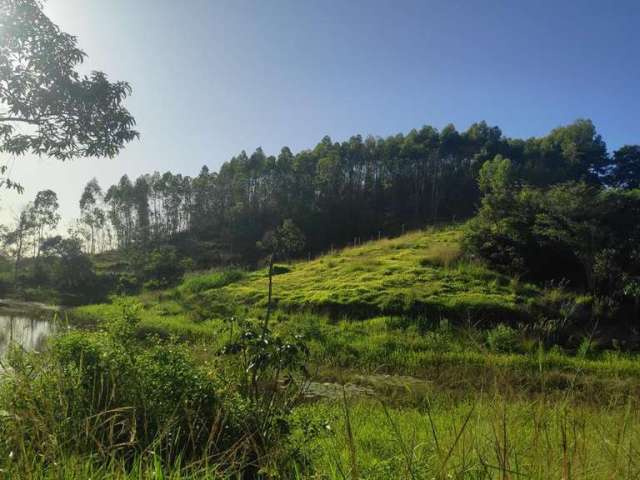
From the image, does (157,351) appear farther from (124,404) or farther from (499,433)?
(499,433)

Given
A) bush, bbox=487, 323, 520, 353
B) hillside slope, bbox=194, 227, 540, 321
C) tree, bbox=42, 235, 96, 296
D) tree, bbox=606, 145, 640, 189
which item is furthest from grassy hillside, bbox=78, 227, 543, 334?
tree, bbox=606, 145, 640, 189

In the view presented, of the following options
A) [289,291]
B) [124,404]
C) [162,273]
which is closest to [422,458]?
[124,404]

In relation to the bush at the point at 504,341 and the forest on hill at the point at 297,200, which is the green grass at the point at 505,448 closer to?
the bush at the point at 504,341

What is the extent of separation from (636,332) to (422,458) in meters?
11.6

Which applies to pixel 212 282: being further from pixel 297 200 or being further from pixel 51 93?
pixel 297 200

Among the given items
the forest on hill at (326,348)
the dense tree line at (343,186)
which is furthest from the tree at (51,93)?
the dense tree line at (343,186)

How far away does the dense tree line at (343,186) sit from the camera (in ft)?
180

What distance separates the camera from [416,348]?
1076cm

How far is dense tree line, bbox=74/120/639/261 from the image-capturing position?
5481 centimetres

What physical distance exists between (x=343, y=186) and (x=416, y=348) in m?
51.7

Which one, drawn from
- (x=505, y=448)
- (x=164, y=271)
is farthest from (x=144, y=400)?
(x=164, y=271)

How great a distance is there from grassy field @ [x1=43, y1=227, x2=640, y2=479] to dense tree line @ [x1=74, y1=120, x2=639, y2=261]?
33158mm

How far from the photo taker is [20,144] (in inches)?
150

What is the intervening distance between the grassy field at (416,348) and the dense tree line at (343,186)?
33158 mm
